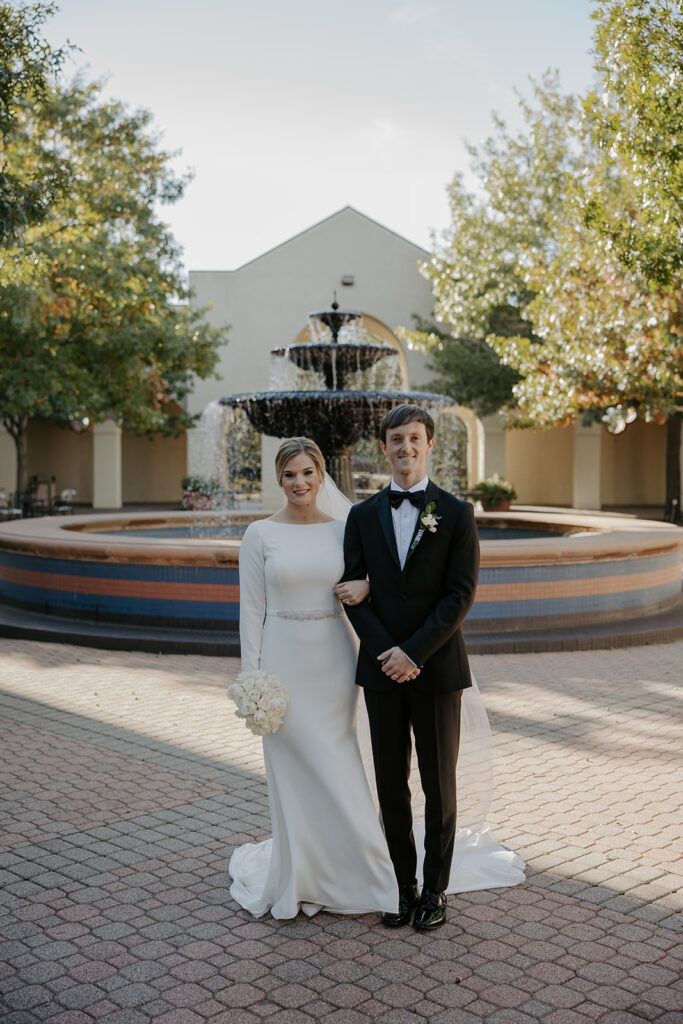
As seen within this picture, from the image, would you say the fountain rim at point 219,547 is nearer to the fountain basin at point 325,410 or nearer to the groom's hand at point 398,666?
the fountain basin at point 325,410

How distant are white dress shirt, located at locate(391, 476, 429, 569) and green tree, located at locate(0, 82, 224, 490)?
1529cm

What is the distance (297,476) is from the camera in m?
3.86

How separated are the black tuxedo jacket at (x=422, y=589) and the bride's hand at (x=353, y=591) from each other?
0.03m

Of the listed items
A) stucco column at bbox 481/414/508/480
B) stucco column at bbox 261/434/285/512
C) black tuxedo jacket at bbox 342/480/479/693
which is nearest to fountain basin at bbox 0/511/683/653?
black tuxedo jacket at bbox 342/480/479/693

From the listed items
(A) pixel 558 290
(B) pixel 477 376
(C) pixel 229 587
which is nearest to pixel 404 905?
(C) pixel 229 587

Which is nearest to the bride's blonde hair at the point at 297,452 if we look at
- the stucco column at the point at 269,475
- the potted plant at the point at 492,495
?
the potted plant at the point at 492,495

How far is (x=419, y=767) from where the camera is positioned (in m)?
3.76

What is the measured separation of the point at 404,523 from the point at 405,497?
10 cm

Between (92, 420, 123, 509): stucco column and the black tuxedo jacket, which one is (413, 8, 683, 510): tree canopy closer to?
the black tuxedo jacket

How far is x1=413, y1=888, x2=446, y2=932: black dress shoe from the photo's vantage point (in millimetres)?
3688

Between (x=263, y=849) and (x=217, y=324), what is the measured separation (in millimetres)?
28405

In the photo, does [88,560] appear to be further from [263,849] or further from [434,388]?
[434,388]

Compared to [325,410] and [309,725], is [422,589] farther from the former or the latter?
[325,410]

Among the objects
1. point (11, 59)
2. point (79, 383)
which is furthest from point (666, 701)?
point (79, 383)
